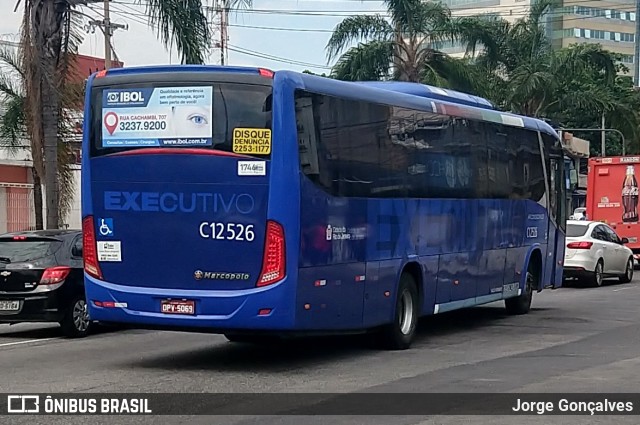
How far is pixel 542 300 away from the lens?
22453mm

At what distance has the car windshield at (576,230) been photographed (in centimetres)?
2630

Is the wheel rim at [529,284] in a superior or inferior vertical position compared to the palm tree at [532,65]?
inferior

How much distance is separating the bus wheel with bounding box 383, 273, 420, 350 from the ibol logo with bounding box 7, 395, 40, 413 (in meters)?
5.20

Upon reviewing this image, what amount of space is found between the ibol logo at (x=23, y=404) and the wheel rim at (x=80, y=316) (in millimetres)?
5352

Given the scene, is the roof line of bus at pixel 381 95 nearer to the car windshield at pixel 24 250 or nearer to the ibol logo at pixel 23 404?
the ibol logo at pixel 23 404

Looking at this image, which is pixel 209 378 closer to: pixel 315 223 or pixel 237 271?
pixel 237 271

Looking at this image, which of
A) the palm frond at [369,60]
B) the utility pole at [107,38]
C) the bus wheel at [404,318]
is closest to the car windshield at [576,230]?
the palm frond at [369,60]

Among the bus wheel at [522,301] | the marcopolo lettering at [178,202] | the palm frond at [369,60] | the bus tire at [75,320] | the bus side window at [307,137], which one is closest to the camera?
the marcopolo lettering at [178,202]

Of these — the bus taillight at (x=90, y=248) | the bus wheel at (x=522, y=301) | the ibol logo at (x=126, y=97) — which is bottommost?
the bus wheel at (x=522, y=301)

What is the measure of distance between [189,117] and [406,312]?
430 centimetres

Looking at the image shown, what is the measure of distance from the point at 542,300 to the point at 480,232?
658cm

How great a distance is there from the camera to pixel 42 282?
15.1m

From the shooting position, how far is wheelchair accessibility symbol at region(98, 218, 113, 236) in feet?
39.7

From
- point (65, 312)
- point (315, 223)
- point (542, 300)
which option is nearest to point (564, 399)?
point (315, 223)
